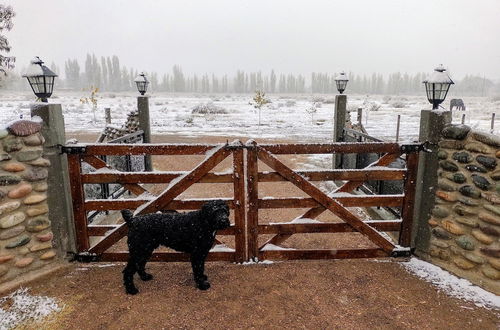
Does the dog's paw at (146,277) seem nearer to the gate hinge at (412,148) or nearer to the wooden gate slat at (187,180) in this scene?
the wooden gate slat at (187,180)

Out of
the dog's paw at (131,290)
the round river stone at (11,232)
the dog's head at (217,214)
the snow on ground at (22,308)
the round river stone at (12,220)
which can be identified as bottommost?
the snow on ground at (22,308)

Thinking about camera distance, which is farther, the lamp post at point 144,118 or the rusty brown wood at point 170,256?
the lamp post at point 144,118

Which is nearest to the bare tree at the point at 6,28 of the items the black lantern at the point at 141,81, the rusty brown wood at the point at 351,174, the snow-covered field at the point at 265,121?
the snow-covered field at the point at 265,121

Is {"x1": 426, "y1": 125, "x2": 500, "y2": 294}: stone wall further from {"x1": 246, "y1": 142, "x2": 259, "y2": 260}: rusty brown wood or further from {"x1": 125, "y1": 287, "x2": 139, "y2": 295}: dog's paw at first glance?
{"x1": 125, "y1": 287, "x2": 139, "y2": 295}: dog's paw

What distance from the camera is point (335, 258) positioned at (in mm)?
4895

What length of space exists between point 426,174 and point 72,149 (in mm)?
4812

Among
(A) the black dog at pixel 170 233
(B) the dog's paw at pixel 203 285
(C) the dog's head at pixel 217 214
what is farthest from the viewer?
(B) the dog's paw at pixel 203 285

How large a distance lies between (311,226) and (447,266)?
73.1 inches

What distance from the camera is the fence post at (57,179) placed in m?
4.48

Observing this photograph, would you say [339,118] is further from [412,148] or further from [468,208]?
[468,208]

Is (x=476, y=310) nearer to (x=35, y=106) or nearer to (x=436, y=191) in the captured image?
(x=436, y=191)

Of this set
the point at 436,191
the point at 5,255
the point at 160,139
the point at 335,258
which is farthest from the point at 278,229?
the point at 160,139

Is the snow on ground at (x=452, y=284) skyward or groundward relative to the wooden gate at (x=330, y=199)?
groundward

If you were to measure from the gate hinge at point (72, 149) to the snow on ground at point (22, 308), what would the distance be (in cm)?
177
